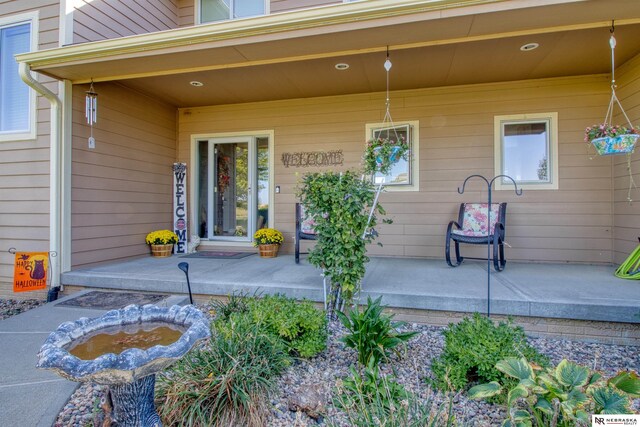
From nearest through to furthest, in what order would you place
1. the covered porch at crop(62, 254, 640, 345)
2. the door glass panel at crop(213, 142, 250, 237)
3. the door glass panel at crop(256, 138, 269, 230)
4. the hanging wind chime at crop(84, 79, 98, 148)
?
the covered porch at crop(62, 254, 640, 345) → the hanging wind chime at crop(84, 79, 98, 148) → the door glass panel at crop(256, 138, 269, 230) → the door glass panel at crop(213, 142, 250, 237)

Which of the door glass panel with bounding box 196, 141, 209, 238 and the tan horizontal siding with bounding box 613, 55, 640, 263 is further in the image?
the door glass panel with bounding box 196, 141, 209, 238

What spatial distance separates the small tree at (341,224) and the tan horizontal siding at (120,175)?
291 centimetres

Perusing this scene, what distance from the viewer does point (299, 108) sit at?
5266mm

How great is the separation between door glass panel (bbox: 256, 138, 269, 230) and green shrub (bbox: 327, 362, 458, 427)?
373 centimetres

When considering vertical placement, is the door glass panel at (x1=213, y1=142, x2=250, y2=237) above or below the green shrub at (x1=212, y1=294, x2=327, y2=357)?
above

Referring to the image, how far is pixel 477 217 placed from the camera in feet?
14.4

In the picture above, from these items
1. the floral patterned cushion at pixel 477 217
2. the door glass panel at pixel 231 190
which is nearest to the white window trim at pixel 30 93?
the door glass panel at pixel 231 190

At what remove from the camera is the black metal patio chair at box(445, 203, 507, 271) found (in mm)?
3887

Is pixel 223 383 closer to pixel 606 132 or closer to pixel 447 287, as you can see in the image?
pixel 447 287

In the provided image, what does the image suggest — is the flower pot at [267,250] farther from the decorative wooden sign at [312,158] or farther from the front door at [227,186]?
the decorative wooden sign at [312,158]

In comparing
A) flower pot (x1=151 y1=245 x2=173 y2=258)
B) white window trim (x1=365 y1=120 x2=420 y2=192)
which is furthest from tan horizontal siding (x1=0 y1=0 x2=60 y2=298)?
white window trim (x1=365 y1=120 x2=420 y2=192)

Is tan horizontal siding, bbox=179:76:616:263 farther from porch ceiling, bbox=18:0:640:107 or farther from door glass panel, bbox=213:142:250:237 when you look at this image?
door glass panel, bbox=213:142:250:237

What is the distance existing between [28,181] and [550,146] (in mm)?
6220

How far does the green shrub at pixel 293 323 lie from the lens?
223cm
